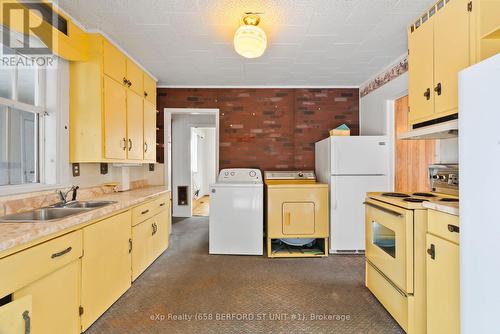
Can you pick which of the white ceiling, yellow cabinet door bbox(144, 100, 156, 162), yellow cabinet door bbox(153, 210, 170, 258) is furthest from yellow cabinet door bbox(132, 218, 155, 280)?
the white ceiling

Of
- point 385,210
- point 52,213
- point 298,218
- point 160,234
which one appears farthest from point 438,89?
point 160,234

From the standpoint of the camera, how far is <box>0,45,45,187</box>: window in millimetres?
1718

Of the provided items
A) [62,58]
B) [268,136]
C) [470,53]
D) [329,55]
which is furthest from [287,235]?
[62,58]

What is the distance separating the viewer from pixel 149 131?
311 cm

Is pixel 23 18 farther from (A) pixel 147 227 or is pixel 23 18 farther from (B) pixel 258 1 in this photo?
(A) pixel 147 227

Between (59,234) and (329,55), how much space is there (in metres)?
2.80

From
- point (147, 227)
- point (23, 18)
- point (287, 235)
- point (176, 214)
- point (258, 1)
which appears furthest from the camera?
point (176, 214)

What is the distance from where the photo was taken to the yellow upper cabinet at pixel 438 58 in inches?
57.1

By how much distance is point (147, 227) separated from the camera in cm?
246

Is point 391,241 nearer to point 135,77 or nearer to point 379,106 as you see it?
point 379,106

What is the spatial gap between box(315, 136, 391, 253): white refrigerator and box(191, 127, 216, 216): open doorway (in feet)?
10.9

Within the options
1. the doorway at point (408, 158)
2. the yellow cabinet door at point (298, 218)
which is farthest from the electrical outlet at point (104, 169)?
the doorway at point (408, 158)

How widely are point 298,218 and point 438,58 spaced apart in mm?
1989

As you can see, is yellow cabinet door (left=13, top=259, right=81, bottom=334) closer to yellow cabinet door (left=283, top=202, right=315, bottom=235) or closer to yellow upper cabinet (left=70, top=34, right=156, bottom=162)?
yellow upper cabinet (left=70, top=34, right=156, bottom=162)
